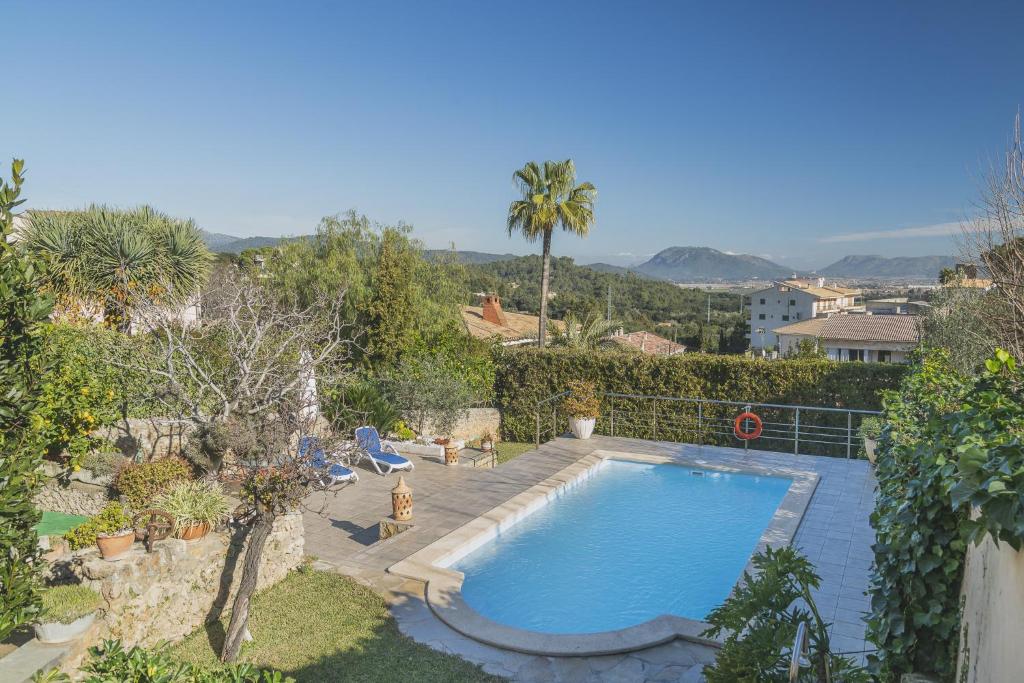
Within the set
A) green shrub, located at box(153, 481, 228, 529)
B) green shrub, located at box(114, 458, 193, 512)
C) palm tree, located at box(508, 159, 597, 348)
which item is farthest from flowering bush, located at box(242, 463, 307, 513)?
palm tree, located at box(508, 159, 597, 348)

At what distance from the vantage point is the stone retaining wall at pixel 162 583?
6.09m

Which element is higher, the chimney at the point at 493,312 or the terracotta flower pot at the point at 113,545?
the chimney at the point at 493,312

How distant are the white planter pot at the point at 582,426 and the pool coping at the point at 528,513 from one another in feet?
4.03

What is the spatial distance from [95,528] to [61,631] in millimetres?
1510

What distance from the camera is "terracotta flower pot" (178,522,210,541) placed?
7031 mm

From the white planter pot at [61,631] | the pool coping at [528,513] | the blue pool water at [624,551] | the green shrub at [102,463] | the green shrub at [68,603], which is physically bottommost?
the blue pool water at [624,551]

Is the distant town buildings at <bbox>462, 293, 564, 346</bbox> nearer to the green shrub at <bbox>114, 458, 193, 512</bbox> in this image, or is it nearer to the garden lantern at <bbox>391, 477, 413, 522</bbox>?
the garden lantern at <bbox>391, 477, 413, 522</bbox>

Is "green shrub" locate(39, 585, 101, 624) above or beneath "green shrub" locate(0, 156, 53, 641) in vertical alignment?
beneath

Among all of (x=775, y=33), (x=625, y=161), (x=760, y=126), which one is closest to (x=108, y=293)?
(x=775, y=33)

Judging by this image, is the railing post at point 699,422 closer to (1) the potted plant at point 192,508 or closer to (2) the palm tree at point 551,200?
(2) the palm tree at point 551,200

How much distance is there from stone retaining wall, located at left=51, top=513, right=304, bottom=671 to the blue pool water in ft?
10.0

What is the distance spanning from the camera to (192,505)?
7.20 meters

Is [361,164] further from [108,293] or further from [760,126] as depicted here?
[760,126]

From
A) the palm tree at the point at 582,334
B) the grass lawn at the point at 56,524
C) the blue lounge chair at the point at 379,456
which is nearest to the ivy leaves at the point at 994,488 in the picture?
the grass lawn at the point at 56,524
